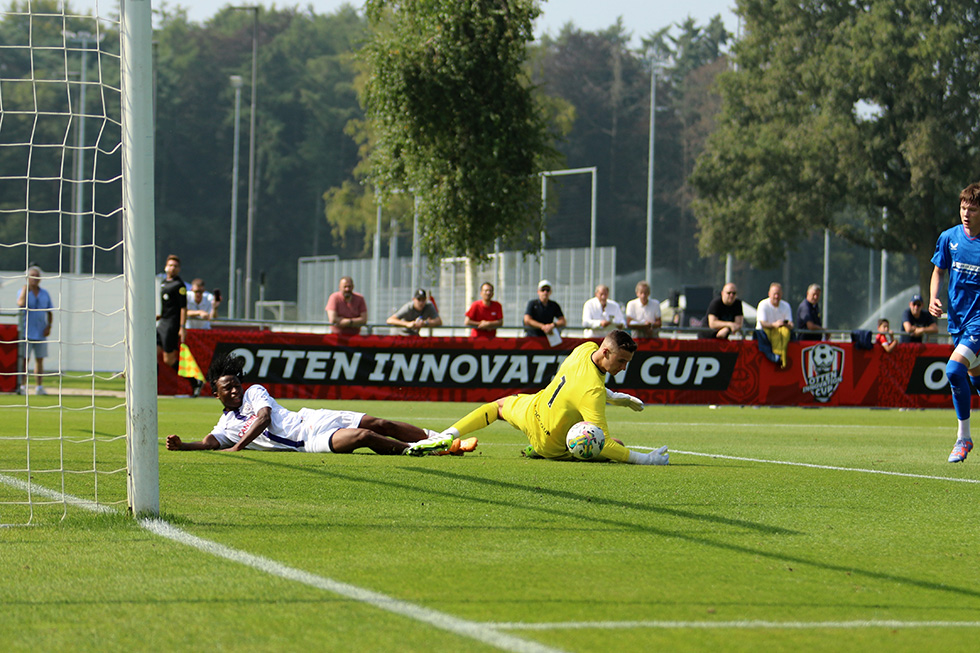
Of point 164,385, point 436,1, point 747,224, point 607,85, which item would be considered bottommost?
point 164,385

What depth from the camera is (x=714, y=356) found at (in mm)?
18859

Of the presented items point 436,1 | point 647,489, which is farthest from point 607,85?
point 647,489

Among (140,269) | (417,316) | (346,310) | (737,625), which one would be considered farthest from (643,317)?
(737,625)

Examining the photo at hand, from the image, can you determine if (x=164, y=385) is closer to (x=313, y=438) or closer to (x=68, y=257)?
(x=313, y=438)

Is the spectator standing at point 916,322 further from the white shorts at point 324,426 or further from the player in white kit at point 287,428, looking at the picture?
the white shorts at point 324,426

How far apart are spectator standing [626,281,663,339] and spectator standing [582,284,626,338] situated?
20cm

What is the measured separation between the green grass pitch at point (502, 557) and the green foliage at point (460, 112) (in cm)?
1732

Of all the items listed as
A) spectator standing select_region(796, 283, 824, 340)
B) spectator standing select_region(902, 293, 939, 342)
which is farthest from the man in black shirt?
spectator standing select_region(902, 293, 939, 342)

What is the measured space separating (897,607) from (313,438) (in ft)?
19.0

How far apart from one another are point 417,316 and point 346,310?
3.95 ft

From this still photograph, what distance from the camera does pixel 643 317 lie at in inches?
749

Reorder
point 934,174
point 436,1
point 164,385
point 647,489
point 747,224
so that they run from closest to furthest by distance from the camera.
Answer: point 647,489
point 164,385
point 436,1
point 934,174
point 747,224

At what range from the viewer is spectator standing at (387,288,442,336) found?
61.0 ft

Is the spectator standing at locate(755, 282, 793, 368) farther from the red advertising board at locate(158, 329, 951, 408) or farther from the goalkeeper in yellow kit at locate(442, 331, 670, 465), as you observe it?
the goalkeeper in yellow kit at locate(442, 331, 670, 465)
